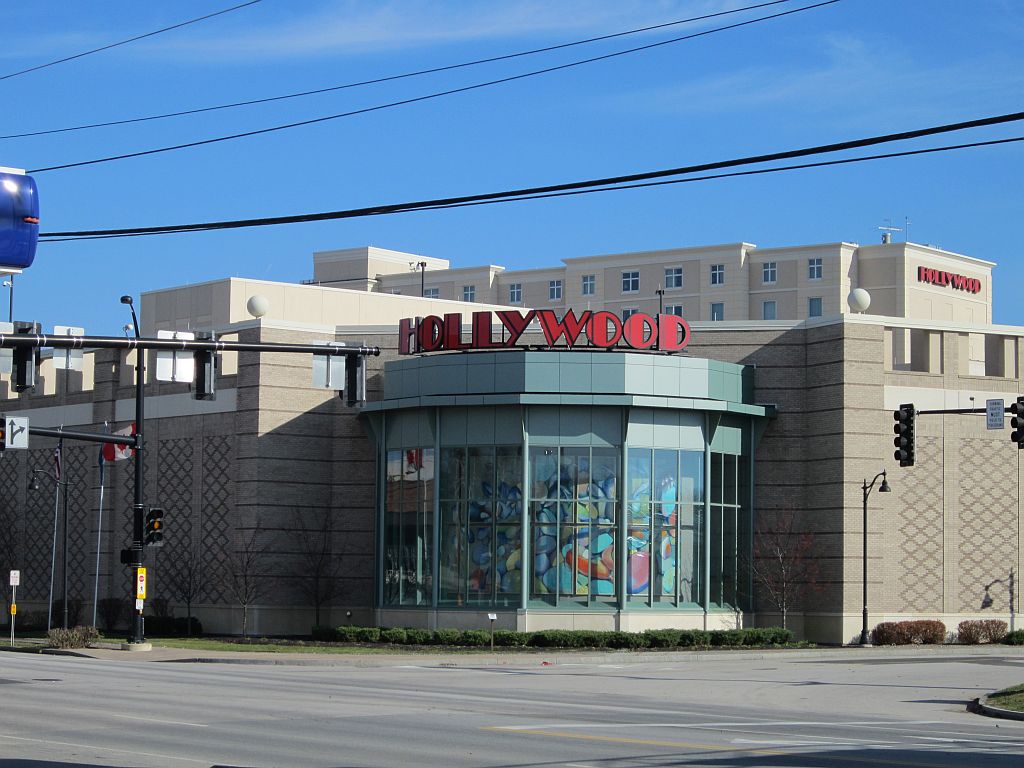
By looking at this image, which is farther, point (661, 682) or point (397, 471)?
point (397, 471)

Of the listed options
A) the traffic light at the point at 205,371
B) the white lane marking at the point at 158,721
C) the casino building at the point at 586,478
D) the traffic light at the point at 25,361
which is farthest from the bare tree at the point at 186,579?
the white lane marking at the point at 158,721

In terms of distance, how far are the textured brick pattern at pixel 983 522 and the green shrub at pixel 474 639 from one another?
17.3 m

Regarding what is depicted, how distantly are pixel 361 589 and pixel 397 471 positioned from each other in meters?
5.11

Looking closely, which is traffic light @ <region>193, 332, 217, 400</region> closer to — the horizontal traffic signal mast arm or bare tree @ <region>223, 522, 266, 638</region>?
the horizontal traffic signal mast arm

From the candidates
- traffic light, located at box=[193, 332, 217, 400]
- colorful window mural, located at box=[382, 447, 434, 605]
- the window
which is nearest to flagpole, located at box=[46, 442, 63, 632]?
colorful window mural, located at box=[382, 447, 434, 605]

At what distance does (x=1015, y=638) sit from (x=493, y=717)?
33.4m

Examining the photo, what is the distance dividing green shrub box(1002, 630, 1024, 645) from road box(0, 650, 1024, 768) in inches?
568

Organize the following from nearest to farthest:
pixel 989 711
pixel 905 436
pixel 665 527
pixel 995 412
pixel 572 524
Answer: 1. pixel 989 711
2. pixel 905 436
3. pixel 995 412
4. pixel 572 524
5. pixel 665 527

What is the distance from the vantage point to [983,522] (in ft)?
172

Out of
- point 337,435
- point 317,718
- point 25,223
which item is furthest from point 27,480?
point 25,223

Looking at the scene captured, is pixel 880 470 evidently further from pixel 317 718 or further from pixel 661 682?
pixel 317 718

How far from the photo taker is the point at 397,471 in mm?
51406

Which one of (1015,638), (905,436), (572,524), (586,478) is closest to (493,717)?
(905,436)

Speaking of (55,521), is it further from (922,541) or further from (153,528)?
(922,541)
